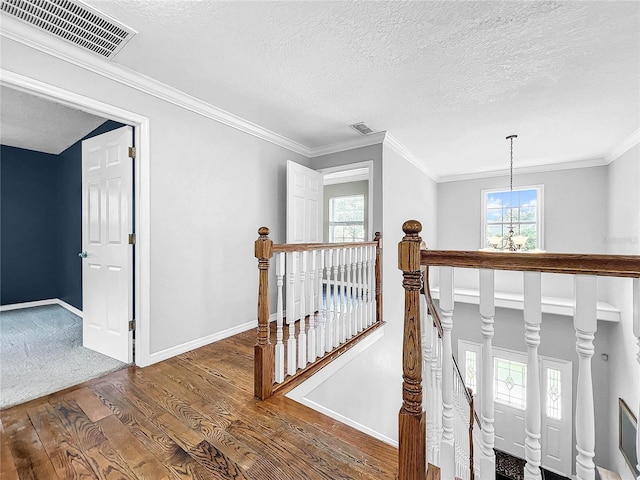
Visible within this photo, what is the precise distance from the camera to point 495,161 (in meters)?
5.00

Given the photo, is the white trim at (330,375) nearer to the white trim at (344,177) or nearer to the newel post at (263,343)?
the newel post at (263,343)

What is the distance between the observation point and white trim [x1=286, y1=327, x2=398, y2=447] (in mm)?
2037

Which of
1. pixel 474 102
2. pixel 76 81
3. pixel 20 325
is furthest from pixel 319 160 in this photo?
pixel 20 325

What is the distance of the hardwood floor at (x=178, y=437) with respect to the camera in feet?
4.38

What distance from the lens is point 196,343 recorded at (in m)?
→ 2.79

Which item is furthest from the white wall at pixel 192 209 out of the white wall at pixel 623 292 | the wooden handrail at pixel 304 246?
the white wall at pixel 623 292

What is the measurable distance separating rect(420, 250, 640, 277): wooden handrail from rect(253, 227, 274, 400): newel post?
3.67 ft

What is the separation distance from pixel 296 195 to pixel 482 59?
2328 millimetres

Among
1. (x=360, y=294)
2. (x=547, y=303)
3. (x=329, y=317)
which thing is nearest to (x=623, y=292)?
(x=547, y=303)

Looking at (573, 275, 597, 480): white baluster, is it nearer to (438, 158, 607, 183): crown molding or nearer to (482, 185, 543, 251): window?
(482, 185, 543, 251): window

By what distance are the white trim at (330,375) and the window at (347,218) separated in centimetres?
360

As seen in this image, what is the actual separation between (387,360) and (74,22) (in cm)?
421

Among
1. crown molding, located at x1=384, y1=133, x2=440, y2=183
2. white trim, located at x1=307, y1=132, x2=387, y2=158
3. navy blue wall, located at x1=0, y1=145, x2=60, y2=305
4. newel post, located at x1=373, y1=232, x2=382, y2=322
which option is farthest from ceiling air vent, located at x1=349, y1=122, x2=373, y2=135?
navy blue wall, located at x1=0, y1=145, x2=60, y2=305

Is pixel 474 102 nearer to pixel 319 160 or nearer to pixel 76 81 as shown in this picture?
pixel 319 160
